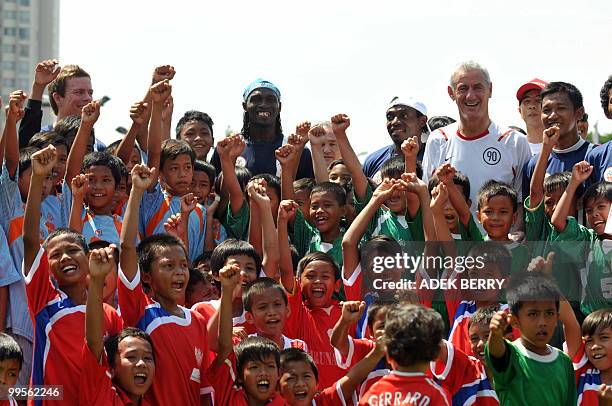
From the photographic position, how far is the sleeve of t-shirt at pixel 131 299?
736cm

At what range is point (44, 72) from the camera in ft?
31.2

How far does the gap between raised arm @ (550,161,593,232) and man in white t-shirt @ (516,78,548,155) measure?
182 centimetres

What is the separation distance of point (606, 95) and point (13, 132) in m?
4.04

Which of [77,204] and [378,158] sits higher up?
[378,158]

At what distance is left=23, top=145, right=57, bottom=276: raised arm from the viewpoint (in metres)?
7.45

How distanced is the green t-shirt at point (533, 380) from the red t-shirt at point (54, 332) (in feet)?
7.22

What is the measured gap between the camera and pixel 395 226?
8.92 meters

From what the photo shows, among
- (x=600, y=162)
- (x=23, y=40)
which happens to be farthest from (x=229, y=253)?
(x=23, y=40)

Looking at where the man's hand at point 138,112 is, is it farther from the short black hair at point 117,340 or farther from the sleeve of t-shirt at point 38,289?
the short black hair at point 117,340

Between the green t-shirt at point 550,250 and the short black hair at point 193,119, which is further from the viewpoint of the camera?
the short black hair at point 193,119

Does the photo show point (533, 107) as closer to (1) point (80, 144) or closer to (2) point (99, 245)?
(1) point (80, 144)

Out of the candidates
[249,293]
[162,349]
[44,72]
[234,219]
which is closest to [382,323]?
[249,293]

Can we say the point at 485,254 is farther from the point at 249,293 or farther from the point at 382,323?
the point at 249,293

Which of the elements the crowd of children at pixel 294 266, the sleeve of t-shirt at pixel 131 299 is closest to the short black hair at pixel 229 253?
the crowd of children at pixel 294 266
